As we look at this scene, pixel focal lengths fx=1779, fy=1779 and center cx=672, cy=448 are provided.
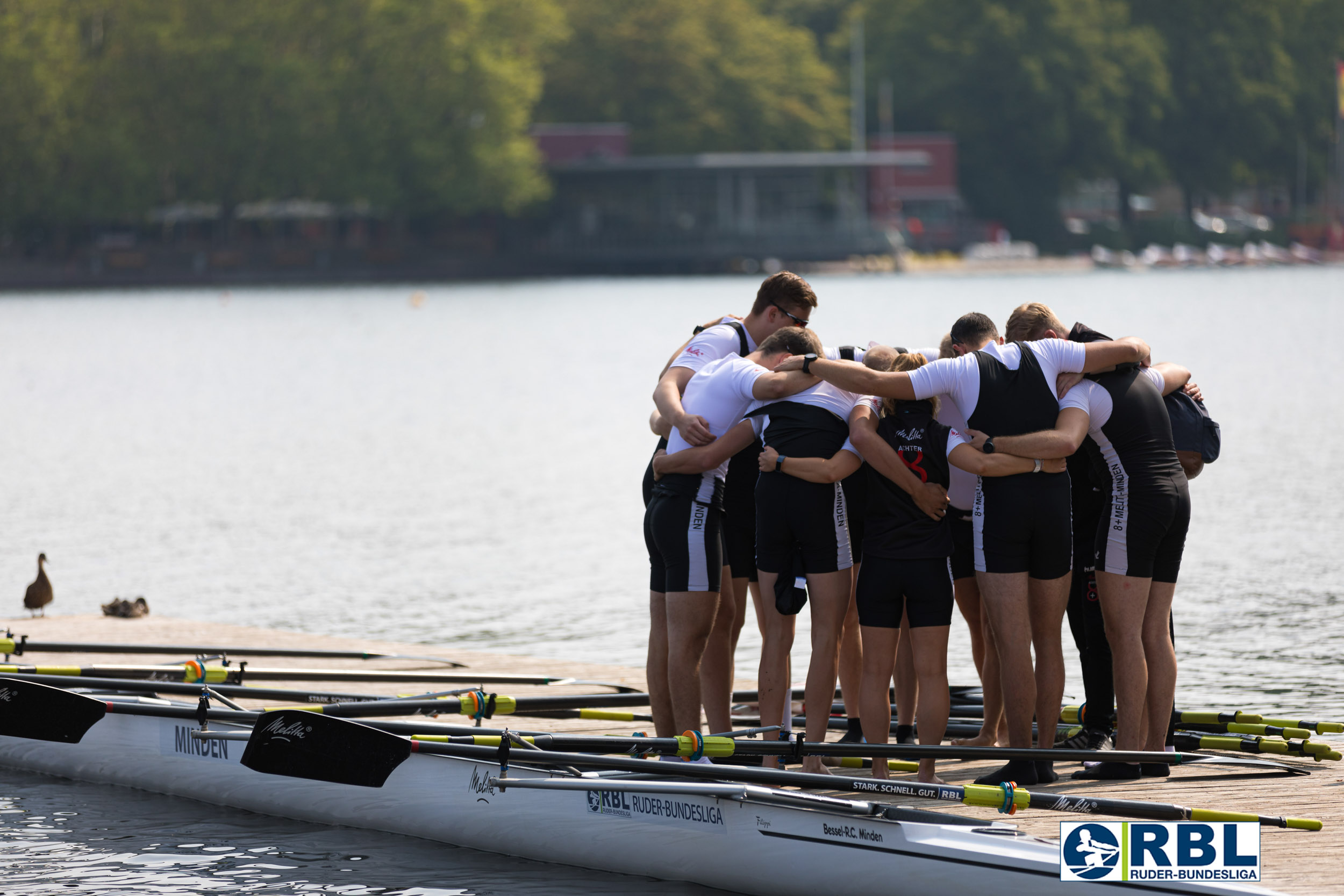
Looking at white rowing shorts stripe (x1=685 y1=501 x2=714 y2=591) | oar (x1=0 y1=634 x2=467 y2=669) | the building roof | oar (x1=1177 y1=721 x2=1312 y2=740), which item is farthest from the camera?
the building roof

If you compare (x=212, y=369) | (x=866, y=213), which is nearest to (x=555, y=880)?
(x=212, y=369)

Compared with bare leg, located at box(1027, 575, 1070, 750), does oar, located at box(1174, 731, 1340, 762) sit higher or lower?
lower

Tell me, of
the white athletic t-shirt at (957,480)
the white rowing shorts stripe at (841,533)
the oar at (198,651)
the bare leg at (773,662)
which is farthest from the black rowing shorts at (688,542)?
the oar at (198,651)

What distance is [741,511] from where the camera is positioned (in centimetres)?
830

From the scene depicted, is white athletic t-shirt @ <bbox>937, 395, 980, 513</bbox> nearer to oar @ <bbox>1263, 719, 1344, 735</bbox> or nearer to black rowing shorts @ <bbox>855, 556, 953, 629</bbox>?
black rowing shorts @ <bbox>855, 556, 953, 629</bbox>

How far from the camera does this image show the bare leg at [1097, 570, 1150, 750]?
7805mm

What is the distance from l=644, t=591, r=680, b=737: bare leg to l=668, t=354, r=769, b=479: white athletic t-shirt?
0.77 metres

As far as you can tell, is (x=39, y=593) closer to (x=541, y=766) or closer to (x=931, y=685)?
(x=541, y=766)

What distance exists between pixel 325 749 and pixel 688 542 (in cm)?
221

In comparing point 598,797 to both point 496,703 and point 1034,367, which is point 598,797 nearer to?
point 496,703

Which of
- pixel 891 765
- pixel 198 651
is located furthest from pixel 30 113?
pixel 891 765

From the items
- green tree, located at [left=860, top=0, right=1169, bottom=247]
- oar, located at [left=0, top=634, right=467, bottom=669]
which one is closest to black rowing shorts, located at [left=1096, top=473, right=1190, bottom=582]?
oar, located at [left=0, top=634, right=467, bottom=669]

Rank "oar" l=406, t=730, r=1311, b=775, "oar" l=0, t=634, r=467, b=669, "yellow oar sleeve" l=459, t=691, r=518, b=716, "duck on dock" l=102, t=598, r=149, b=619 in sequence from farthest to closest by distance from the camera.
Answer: "duck on dock" l=102, t=598, r=149, b=619
"oar" l=0, t=634, r=467, b=669
"yellow oar sleeve" l=459, t=691, r=518, b=716
"oar" l=406, t=730, r=1311, b=775

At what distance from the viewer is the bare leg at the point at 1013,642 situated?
765 centimetres
